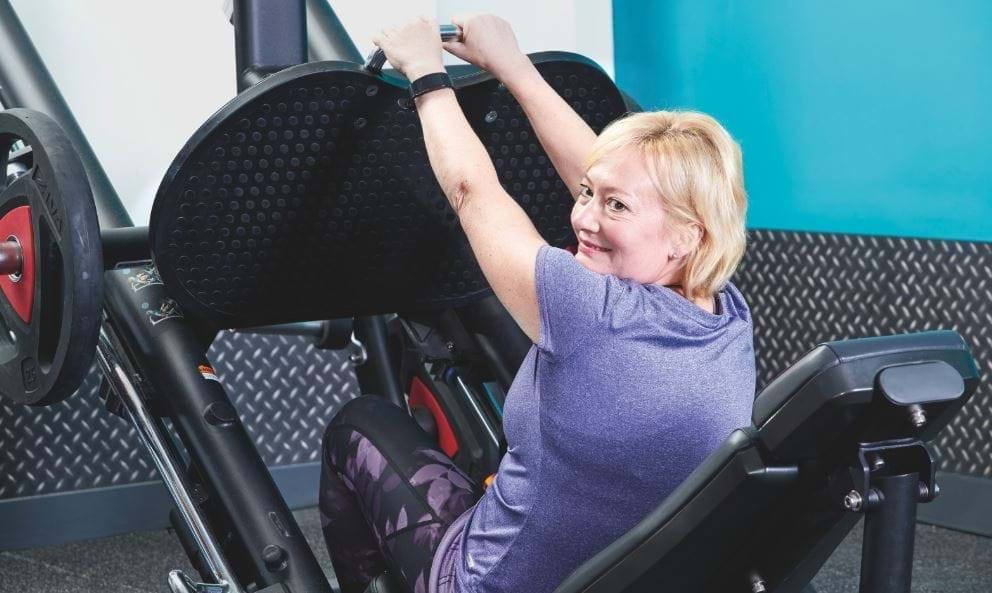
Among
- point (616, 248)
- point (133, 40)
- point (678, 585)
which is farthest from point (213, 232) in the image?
point (133, 40)

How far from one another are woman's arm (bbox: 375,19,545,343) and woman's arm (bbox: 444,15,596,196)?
0.12m

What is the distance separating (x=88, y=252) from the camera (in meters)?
1.54

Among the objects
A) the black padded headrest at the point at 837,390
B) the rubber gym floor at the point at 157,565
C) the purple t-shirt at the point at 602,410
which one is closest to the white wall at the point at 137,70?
the rubber gym floor at the point at 157,565

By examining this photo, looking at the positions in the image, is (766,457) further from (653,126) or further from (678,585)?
(653,126)

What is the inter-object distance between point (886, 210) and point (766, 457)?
2.31 meters

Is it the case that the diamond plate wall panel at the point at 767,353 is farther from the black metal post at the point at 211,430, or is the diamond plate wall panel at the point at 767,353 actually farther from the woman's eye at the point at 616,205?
the woman's eye at the point at 616,205

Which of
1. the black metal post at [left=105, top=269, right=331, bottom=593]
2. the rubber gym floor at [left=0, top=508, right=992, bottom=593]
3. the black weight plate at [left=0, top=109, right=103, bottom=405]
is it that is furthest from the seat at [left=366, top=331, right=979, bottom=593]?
the rubber gym floor at [left=0, top=508, right=992, bottom=593]

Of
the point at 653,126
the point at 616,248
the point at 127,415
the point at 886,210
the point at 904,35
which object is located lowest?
the point at 886,210

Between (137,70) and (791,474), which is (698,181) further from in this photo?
(137,70)

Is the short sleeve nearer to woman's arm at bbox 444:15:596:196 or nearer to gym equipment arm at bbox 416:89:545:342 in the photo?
gym equipment arm at bbox 416:89:545:342

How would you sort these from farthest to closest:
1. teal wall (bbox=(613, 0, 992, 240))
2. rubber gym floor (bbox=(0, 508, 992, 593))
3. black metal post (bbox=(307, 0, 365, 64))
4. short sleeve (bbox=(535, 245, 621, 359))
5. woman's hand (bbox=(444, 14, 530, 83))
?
teal wall (bbox=(613, 0, 992, 240)) → rubber gym floor (bbox=(0, 508, 992, 593)) → black metal post (bbox=(307, 0, 365, 64)) → woman's hand (bbox=(444, 14, 530, 83)) → short sleeve (bbox=(535, 245, 621, 359))

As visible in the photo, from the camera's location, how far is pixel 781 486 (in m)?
1.13

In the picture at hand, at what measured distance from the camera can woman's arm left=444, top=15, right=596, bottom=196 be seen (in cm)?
164

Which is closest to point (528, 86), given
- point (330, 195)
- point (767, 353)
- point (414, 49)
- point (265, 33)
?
point (414, 49)
